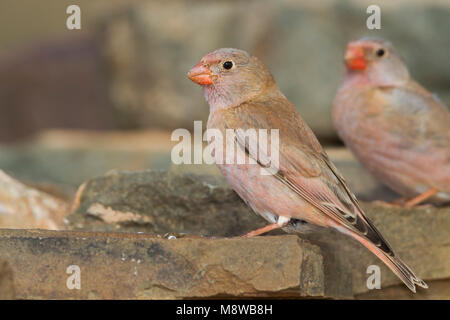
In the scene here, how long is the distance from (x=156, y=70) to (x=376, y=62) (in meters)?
4.10

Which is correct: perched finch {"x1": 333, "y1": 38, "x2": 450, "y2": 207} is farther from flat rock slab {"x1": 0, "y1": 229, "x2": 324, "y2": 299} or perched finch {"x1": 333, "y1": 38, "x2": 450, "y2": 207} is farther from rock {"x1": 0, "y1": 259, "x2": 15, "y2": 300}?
rock {"x1": 0, "y1": 259, "x2": 15, "y2": 300}

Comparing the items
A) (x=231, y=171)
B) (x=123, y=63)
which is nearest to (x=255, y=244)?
(x=231, y=171)

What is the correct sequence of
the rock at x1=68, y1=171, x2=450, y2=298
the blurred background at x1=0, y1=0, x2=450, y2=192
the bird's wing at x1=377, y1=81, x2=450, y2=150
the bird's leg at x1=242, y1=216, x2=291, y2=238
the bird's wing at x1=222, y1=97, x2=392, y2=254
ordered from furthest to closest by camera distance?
the blurred background at x1=0, y1=0, x2=450, y2=192
the bird's wing at x1=377, y1=81, x2=450, y2=150
the rock at x1=68, y1=171, x2=450, y2=298
the bird's leg at x1=242, y1=216, x2=291, y2=238
the bird's wing at x1=222, y1=97, x2=392, y2=254

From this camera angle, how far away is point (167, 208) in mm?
4781

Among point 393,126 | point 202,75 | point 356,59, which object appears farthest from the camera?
point 356,59

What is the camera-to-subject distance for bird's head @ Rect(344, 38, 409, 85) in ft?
20.1

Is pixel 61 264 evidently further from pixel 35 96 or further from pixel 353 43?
pixel 35 96

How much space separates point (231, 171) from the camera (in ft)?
13.9

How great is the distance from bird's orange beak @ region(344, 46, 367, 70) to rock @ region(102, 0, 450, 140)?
281 cm

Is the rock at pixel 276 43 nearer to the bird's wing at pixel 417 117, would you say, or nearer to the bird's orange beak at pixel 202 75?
the bird's wing at pixel 417 117

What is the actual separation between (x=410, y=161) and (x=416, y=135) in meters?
0.20

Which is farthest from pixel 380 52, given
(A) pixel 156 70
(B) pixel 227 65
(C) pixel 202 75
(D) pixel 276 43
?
(A) pixel 156 70

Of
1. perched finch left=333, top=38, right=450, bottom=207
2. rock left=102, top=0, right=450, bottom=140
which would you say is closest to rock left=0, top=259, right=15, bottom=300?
perched finch left=333, top=38, right=450, bottom=207

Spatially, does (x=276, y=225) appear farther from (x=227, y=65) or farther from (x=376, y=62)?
(x=376, y=62)
